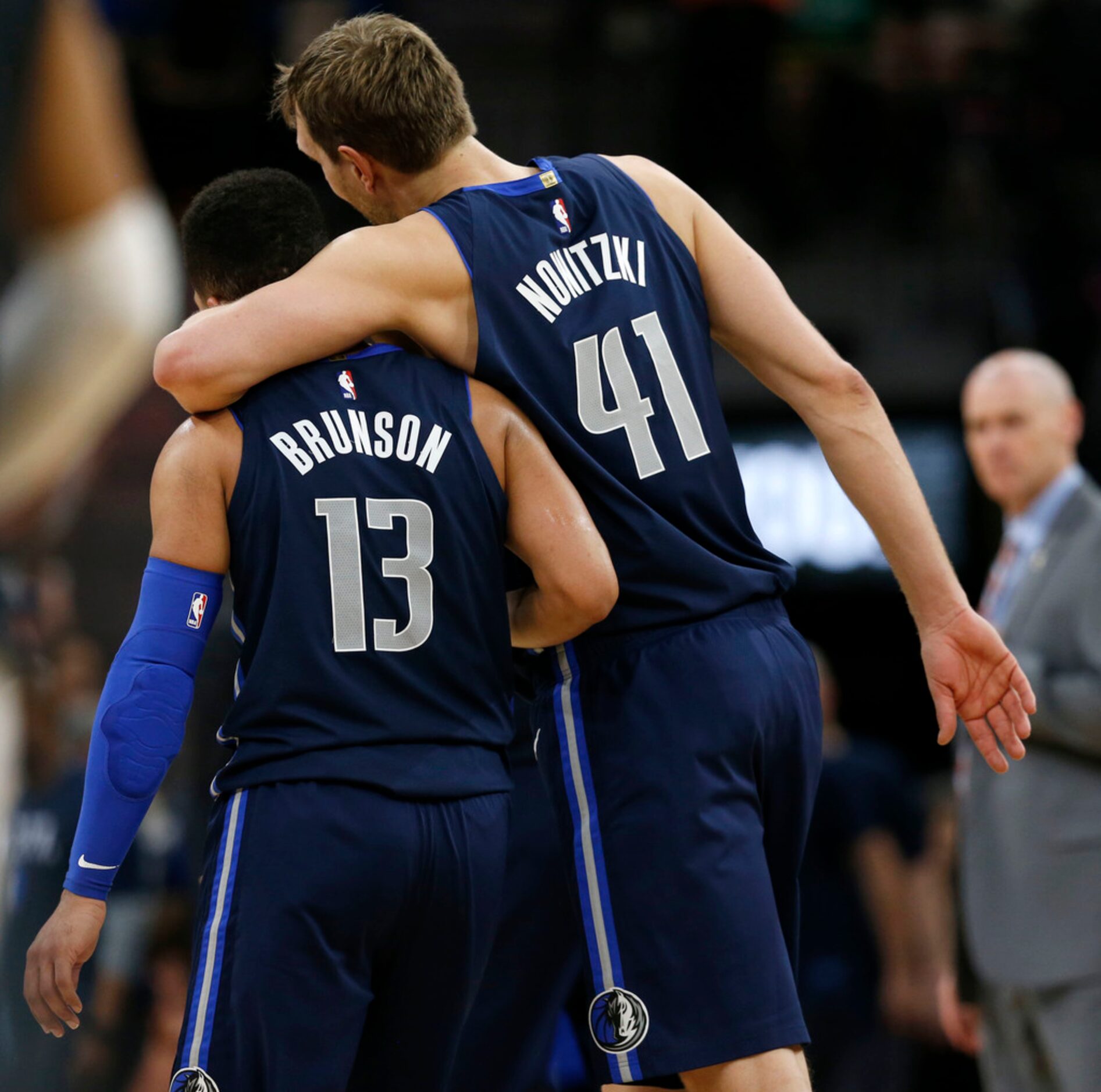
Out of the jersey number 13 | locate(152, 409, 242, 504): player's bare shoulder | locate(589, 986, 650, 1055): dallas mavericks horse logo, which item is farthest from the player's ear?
locate(589, 986, 650, 1055): dallas mavericks horse logo

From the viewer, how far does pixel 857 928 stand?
693 cm

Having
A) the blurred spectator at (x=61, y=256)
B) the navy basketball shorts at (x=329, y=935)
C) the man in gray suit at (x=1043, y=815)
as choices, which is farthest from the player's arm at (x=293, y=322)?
the man in gray suit at (x=1043, y=815)

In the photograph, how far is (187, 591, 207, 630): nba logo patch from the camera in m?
2.52

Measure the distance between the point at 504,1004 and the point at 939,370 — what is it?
8.54 metres

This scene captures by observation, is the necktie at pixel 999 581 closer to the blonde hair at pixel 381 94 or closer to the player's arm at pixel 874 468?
the player's arm at pixel 874 468

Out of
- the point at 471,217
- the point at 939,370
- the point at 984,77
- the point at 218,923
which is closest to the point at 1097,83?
the point at 984,77

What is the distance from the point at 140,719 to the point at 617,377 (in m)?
0.97

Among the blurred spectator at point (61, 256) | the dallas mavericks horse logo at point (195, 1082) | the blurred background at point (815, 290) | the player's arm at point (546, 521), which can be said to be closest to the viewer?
the blurred spectator at point (61, 256)

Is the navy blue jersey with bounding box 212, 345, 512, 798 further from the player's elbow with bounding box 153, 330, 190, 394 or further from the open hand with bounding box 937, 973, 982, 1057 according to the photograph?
the open hand with bounding box 937, 973, 982, 1057

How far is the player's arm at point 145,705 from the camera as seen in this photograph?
2.46 metres

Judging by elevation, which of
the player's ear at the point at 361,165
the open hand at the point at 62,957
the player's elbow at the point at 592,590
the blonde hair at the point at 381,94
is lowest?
the open hand at the point at 62,957

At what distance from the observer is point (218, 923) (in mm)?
2412

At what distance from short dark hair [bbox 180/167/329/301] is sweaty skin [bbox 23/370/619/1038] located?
0.28 m

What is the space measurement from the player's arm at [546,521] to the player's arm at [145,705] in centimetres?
44
